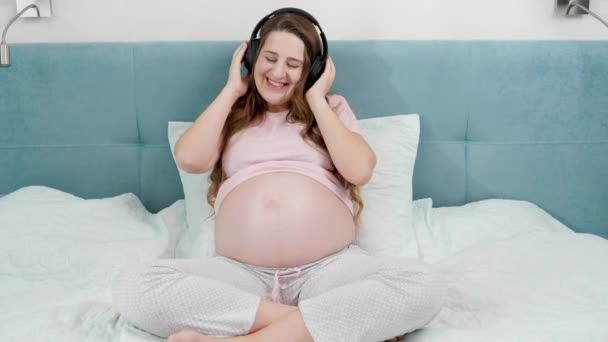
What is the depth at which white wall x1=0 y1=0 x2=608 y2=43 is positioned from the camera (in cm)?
195

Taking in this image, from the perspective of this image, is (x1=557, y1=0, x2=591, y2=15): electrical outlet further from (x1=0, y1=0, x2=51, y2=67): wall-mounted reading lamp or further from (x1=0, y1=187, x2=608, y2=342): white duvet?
(x1=0, y1=0, x2=51, y2=67): wall-mounted reading lamp

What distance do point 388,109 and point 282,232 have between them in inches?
25.1

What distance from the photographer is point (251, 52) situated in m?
1.57

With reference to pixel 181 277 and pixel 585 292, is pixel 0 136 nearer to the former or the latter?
pixel 181 277

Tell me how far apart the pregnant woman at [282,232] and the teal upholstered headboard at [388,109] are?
0.94 ft

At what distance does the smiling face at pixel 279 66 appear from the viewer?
1529mm

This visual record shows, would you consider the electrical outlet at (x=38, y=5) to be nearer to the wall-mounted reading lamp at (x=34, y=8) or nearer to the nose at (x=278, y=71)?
the wall-mounted reading lamp at (x=34, y=8)

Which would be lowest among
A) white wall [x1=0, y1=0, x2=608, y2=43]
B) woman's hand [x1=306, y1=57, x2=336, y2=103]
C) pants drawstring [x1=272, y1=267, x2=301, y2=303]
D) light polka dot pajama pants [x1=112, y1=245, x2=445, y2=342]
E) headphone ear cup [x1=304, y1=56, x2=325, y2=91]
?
pants drawstring [x1=272, y1=267, x2=301, y2=303]

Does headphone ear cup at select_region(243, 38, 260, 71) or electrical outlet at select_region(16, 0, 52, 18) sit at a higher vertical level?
electrical outlet at select_region(16, 0, 52, 18)

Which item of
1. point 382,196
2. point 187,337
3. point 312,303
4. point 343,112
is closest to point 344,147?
point 343,112

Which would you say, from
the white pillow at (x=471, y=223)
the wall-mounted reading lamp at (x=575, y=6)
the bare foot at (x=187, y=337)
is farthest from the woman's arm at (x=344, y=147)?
the wall-mounted reading lamp at (x=575, y=6)

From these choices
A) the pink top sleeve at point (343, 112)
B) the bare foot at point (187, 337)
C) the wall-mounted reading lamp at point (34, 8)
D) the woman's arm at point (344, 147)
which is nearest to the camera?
the bare foot at point (187, 337)

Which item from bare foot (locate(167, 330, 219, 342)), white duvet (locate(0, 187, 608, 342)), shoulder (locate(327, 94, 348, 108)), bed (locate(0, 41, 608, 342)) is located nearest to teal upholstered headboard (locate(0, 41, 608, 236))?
bed (locate(0, 41, 608, 342))

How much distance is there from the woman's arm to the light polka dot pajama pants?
0.27 metres
